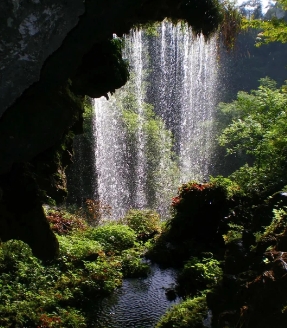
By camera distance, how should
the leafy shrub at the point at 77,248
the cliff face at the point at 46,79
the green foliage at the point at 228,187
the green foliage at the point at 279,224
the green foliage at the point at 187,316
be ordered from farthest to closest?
the green foliage at the point at 228,187
the leafy shrub at the point at 77,248
the green foliage at the point at 187,316
the green foliage at the point at 279,224
the cliff face at the point at 46,79

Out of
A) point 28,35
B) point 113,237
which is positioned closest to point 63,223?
point 113,237

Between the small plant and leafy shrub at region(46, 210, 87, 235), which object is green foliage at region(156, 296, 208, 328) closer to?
leafy shrub at region(46, 210, 87, 235)

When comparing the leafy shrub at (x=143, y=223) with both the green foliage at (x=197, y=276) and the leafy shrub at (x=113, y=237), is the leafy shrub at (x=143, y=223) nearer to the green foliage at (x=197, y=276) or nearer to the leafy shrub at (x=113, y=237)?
the leafy shrub at (x=113, y=237)

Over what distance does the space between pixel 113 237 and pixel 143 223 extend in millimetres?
3091

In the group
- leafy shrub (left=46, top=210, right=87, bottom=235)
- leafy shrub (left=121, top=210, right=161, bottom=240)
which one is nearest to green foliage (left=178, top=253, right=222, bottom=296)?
leafy shrub (left=121, top=210, right=161, bottom=240)

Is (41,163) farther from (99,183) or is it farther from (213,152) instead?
(213,152)

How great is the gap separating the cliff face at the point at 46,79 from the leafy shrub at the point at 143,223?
278 inches

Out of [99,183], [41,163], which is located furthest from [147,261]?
[99,183]

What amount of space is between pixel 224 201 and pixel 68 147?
608cm

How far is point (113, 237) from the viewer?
12.1 meters

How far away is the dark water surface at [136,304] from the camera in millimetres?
7238

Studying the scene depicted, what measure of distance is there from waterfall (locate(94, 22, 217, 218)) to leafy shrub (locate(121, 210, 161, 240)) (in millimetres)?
4258

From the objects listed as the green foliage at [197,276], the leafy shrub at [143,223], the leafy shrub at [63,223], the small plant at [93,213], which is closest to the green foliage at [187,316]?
the green foliage at [197,276]

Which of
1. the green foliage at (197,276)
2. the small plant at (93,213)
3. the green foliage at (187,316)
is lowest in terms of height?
the green foliage at (187,316)
